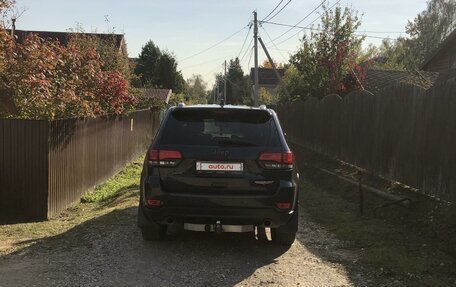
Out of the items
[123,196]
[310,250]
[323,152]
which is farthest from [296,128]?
[310,250]

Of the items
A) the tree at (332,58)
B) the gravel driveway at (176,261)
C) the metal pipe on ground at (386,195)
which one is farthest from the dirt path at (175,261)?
the tree at (332,58)

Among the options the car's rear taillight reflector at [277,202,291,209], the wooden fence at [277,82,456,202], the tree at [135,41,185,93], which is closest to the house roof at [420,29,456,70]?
the wooden fence at [277,82,456,202]

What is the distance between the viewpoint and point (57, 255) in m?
5.43

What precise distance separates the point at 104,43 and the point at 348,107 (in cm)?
1154

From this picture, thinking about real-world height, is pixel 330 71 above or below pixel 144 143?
above

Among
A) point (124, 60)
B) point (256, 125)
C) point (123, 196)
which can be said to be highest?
point (124, 60)

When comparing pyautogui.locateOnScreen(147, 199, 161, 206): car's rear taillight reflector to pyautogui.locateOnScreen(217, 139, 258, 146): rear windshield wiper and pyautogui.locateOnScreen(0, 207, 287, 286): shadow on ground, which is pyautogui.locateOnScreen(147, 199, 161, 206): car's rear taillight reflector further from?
pyautogui.locateOnScreen(217, 139, 258, 146): rear windshield wiper

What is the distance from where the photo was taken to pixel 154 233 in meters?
5.82

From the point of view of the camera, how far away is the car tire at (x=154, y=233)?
5.70 m

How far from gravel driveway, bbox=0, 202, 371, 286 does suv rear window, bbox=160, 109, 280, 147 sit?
4.19 feet

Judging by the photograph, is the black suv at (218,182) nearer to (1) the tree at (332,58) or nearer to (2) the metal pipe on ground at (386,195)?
(2) the metal pipe on ground at (386,195)

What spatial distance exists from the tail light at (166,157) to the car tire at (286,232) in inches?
55.4

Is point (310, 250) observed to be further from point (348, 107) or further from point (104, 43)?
point (104, 43)

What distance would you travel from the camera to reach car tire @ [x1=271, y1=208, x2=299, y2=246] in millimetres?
A: 5527
